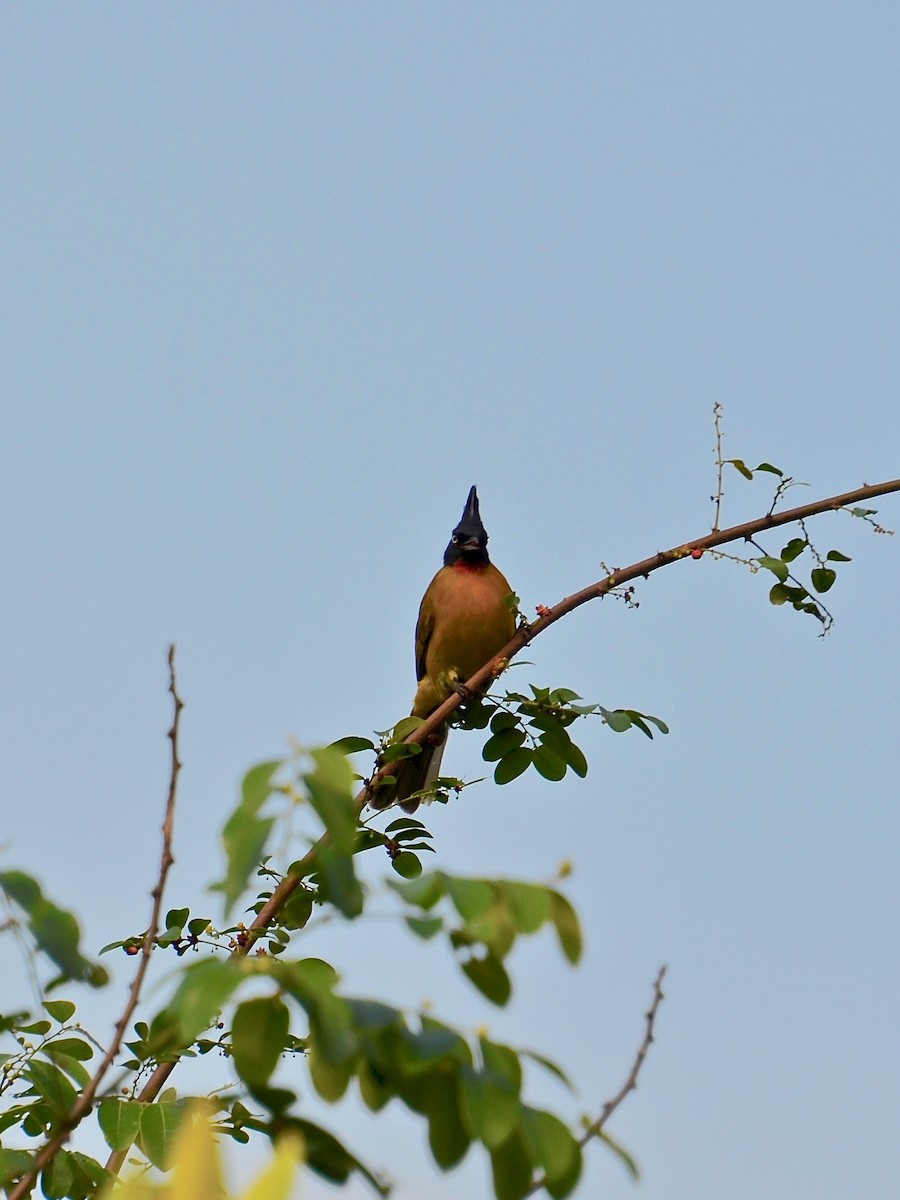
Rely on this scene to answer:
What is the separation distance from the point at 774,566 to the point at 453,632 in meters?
2.79

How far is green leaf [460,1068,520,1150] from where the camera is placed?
156 centimetres

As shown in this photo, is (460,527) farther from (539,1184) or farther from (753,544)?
(539,1184)

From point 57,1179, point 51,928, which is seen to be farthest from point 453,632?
point 51,928

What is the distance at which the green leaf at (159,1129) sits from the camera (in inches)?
105

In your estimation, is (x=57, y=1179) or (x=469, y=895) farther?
(x=57, y=1179)

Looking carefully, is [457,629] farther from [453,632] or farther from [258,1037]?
[258,1037]

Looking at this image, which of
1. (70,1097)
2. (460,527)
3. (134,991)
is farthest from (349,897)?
(460,527)

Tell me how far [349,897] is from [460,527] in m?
5.88

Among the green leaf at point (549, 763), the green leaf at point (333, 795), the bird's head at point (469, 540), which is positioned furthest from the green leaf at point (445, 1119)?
the bird's head at point (469, 540)

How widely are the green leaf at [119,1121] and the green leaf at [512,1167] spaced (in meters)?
1.37

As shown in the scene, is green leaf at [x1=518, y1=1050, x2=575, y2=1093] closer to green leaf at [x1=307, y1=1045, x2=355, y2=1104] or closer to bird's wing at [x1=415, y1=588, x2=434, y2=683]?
green leaf at [x1=307, y1=1045, x2=355, y2=1104]

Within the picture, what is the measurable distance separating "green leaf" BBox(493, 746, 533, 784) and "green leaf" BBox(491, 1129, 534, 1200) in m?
2.66

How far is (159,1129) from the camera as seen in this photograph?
2.72 m

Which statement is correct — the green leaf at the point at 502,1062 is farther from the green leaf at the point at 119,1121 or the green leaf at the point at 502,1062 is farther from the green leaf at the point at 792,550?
the green leaf at the point at 792,550
